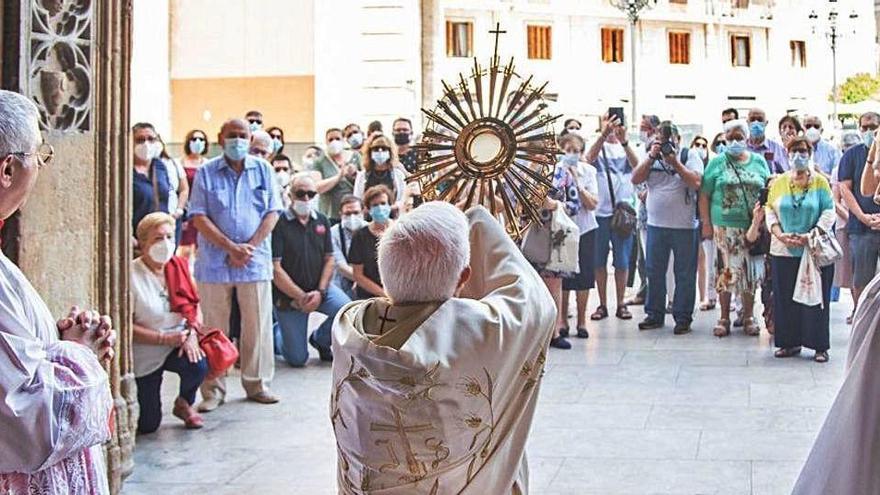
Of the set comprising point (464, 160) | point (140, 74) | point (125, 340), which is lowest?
point (125, 340)

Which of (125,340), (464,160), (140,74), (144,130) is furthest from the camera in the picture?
(140,74)

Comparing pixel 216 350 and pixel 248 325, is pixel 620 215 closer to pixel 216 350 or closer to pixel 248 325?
pixel 248 325

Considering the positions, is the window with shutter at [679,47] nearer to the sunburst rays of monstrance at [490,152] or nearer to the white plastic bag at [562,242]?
the white plastic bag at [562,242]

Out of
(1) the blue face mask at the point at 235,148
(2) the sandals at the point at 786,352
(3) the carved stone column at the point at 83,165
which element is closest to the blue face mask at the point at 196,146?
(1) the blue face mask at the point at 235,148

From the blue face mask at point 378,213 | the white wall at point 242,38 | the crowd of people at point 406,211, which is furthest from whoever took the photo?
the white wall at point 242,38

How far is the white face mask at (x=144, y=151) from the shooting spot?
969 centimetres

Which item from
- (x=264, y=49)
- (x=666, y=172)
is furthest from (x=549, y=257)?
(x=264, y=49)

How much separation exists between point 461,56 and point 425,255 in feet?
128

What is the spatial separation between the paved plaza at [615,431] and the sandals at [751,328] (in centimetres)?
65

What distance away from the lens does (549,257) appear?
10430mm

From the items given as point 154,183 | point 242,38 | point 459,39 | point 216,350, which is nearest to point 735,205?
point 154,183

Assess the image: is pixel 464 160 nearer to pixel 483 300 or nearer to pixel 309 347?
pixel 483 300

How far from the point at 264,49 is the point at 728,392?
12024 millimetres

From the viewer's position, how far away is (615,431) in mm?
7398
